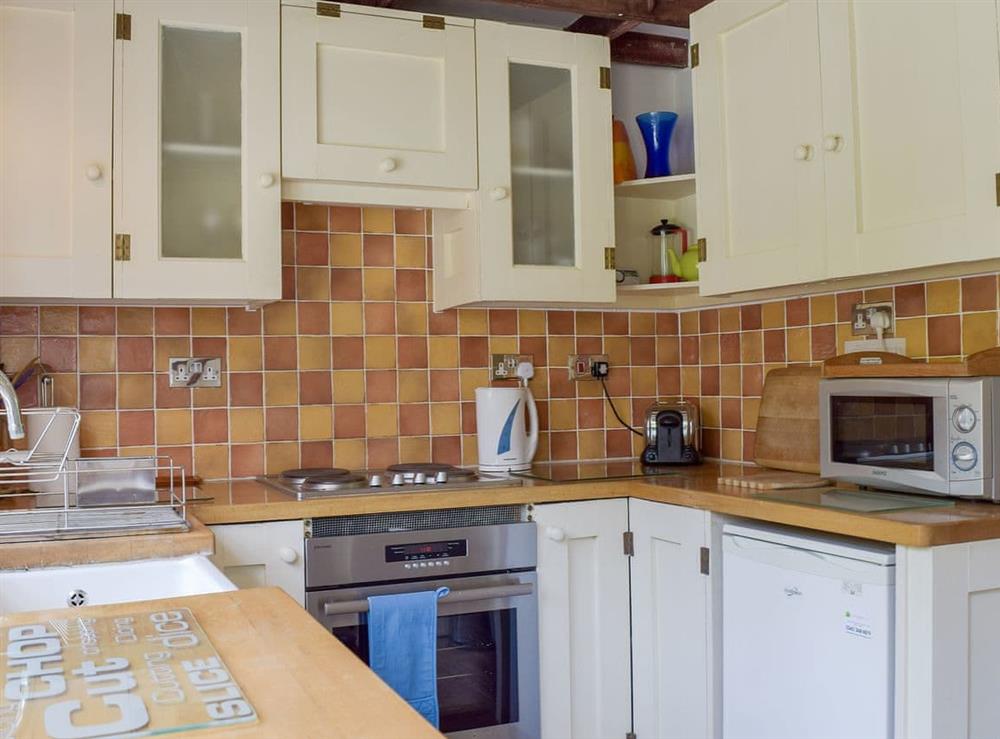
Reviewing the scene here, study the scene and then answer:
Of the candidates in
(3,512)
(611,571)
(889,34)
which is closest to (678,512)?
(611,571)

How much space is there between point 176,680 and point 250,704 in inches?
4.5

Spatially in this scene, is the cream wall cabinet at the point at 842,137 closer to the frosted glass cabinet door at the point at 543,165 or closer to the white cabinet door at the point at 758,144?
the white cabinet door at the point at 758,144

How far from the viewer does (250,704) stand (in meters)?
0.90

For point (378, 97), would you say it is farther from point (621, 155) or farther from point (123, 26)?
point (621, 155)

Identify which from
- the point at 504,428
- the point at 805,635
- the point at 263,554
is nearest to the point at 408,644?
the point at 263,554

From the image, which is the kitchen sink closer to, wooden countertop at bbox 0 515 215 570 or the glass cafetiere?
wooden countertop at bbox 0 515 215 570

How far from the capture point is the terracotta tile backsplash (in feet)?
8.91

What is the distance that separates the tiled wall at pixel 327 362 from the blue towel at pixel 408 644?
723mm

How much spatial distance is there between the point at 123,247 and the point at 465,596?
123 centimetres

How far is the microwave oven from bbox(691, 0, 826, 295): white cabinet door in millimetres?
352

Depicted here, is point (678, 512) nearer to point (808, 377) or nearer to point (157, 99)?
point (808, 377)

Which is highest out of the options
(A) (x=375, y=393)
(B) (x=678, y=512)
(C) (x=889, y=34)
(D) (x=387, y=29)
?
(D) (x=387, y=29)

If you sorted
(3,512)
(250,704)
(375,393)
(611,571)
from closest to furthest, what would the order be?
1. (250,704)
2. (3,512)
3. (611,571)
4. (375,393)

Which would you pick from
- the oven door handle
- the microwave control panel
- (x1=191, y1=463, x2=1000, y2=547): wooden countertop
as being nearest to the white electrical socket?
(x1=191, y1=463, x2=1000, y2=547): wooden countertop
